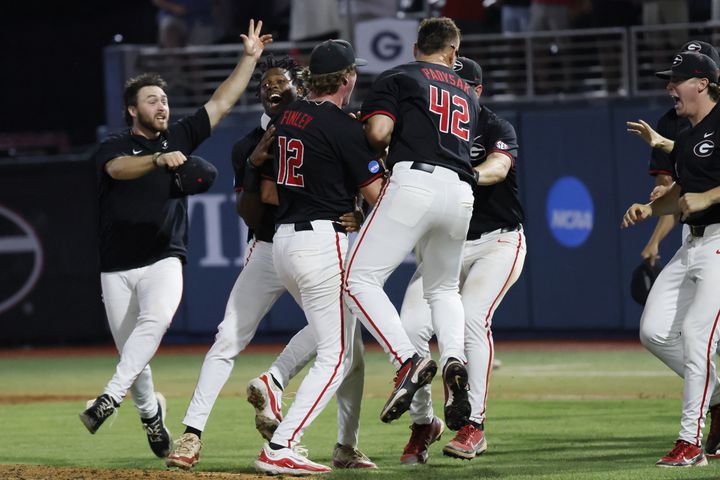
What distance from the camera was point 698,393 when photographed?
258 inches

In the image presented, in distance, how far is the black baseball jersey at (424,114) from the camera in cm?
632

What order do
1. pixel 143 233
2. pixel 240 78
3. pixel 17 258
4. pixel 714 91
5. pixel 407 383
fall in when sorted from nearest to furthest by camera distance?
pixel 407 383
pixel 714 91
pixel 143 233
pixel 240 78
pixel 17 258

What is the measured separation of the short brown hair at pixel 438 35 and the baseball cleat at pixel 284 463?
2.20m

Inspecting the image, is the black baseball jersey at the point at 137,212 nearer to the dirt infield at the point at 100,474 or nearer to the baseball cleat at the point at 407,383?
the dirt infield at the point at 100,474

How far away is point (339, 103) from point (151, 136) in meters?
1.60

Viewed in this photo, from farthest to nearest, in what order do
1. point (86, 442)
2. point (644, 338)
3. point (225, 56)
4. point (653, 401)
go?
point (225, 56)
point (653, 401)
point (86, 442)
point (644, 338)

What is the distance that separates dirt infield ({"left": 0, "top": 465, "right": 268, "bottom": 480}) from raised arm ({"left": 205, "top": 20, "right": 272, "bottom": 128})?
91.6 inches

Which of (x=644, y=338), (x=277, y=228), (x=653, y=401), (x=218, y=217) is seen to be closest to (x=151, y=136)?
(x=277, y=228)

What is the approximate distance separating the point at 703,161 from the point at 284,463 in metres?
2.76

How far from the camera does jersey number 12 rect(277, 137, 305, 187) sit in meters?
6.32

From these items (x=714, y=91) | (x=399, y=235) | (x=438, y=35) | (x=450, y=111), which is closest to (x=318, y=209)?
(x=399, y=235)

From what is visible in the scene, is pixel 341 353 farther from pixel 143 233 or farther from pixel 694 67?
pixel 694 67

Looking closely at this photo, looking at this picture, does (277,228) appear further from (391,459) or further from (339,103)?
(391,459)

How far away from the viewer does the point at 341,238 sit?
6.43 m
